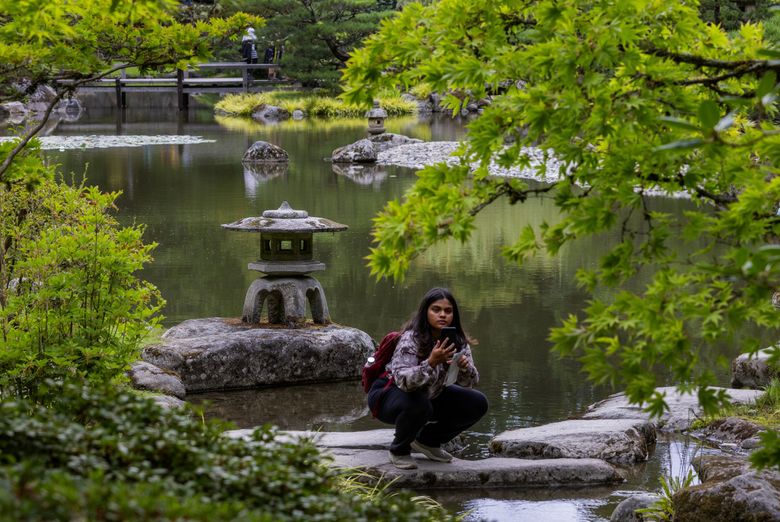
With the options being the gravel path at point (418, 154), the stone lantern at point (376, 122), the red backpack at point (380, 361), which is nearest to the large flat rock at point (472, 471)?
the red backpack at point (380, 361)

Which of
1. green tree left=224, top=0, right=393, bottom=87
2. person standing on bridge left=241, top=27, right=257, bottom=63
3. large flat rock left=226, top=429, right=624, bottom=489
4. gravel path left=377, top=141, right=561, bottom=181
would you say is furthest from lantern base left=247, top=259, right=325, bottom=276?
person standing on bridge left=241, top=27, right=257, bottom=63

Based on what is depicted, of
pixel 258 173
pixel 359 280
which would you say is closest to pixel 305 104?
pixel 258 173

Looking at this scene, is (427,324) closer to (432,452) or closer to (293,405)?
(432,452)

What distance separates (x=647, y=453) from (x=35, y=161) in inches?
148

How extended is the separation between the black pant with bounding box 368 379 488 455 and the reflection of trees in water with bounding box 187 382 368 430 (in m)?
1.55

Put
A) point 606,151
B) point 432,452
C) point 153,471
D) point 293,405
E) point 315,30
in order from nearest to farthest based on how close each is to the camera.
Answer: point 153,471 < point 606,151 < point 432,452 < point 293,405 < point 315,30

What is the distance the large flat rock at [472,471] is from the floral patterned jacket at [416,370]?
412mm

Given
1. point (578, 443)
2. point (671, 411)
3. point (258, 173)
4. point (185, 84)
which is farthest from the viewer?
point (185, 84)

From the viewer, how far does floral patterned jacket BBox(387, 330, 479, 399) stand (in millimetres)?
5746

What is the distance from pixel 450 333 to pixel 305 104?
1400 inches

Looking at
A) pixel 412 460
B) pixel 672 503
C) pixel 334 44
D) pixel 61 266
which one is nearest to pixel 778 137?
pixel 672 503

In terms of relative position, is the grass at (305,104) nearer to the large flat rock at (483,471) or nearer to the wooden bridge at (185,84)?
the wooden bridge at (185,84)

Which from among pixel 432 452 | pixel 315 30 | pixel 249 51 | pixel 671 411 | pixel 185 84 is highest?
pixel 315 30

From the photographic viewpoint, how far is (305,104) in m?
40.7
